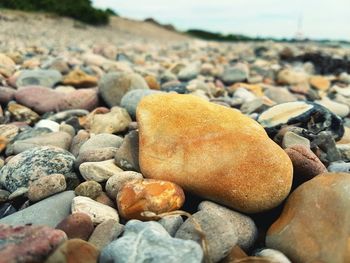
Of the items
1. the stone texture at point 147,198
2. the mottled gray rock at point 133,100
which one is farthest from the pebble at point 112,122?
the stone texture at point 147,198

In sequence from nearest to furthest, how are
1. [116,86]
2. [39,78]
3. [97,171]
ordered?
[97,171] < [116,86] < [39,78]

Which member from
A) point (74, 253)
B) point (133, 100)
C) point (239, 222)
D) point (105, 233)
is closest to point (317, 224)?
point (239, 222)

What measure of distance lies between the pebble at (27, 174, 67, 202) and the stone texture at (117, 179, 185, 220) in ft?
1.29

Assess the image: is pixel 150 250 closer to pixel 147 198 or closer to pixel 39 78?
pixel 147 198

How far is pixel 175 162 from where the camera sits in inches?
88.3

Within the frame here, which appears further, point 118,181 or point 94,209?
point 118,181

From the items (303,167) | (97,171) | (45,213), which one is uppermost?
(303,167)

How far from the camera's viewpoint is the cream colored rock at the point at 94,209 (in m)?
2.06

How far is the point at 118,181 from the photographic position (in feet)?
7.47

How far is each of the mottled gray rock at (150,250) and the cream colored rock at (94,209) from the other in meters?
0.37

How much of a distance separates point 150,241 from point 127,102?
223 cm

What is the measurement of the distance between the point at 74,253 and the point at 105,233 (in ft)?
0.91

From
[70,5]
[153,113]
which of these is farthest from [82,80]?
[70,5]

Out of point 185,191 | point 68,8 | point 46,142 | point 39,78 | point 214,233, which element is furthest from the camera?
point 68,8
